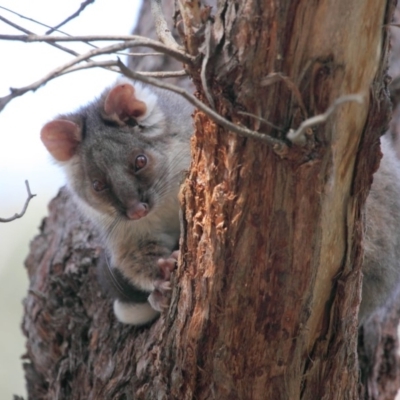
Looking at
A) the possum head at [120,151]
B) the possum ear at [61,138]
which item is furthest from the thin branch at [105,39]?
the possum ear at [61,138]

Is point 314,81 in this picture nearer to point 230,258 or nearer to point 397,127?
point 230,258

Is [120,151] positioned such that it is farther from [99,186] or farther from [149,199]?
[149,199]

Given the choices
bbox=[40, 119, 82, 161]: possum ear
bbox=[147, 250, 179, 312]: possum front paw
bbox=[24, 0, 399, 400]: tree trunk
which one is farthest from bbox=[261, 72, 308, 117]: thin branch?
bbox=[40, 119, 82, 161]: possum ear

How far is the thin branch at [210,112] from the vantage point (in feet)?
6.87

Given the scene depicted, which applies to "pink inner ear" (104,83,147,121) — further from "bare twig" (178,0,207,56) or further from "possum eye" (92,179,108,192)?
"bare twig" (178,0,207,56)

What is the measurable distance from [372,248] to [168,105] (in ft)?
5.52

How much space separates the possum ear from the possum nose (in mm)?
736

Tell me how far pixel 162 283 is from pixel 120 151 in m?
0.92

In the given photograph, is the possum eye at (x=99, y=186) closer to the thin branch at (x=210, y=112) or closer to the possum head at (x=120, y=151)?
the possum head at (x=120, y=151)

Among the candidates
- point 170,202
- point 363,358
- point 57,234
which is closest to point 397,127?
point 363,358

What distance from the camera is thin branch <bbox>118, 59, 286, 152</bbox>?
2.09m

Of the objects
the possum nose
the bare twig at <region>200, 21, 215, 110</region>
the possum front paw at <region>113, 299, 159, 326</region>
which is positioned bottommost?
the possum front paw at <region>113, 299, 159, 326</region>

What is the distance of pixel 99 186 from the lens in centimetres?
449

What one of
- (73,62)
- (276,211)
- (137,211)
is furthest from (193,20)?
(137,211)
